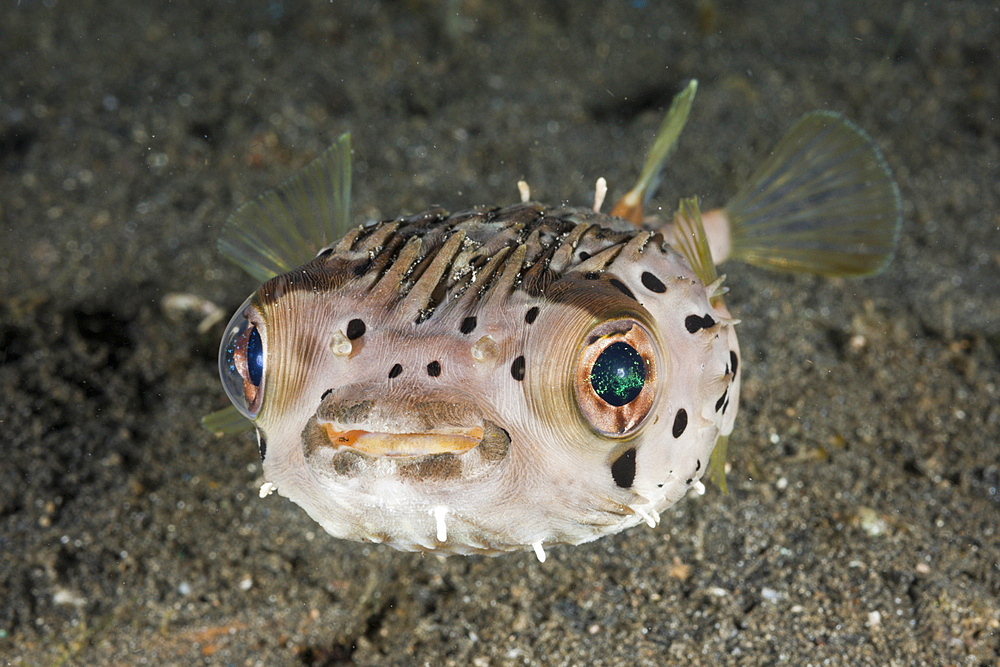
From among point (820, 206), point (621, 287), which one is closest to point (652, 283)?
point (621, 287)

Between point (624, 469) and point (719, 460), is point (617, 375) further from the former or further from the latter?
point (719, 460)

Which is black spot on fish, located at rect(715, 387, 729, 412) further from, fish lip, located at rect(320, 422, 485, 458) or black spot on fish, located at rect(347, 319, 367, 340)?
black spot on fish, located at rect(347, 319, 367, 340)

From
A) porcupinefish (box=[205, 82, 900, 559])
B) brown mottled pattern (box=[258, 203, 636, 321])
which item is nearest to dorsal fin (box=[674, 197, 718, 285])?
porcupinefish (box=[205, 82, 900, 559])

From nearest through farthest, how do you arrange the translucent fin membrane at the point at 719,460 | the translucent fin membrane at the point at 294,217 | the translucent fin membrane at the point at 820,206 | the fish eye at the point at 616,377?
1. the fish eye at the point at 616,377
2. the translucent fin membrane at the point at 719,460
3. the translucent fin membrane at the point at 294,217
4. the translucent fin membrane at the point at 820,206

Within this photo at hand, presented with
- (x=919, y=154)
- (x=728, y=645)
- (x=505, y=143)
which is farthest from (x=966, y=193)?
(x=728, y=645)

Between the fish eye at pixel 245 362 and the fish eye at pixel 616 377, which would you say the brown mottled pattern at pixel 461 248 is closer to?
the fish eye at pixel 245 362

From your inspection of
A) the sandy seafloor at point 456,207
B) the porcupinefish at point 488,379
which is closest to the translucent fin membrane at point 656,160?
the porcupinefish at point 488,379

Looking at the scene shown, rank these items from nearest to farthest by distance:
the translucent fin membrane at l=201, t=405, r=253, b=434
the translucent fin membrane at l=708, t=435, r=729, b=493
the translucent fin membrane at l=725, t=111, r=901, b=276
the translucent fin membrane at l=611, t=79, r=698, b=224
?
the translucent fin membrane at l=708, t=435, r=729, b=493 → the translucent fin membrane at l=201, t=405, r=253, b=434 → the translucent fin membrane at l=611, t=79, r=698, b=224 → the translucent fin membrane at l=725, t=111, r=901, b=276
